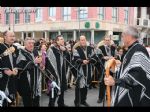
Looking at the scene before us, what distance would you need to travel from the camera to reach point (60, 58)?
28.6 feet

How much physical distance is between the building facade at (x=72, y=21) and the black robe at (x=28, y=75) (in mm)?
21651

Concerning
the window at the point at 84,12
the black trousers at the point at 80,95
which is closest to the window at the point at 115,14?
the window at the point at 84,12

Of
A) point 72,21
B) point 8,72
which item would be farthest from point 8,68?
point 72,21

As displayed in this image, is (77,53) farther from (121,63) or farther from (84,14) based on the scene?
(84,14)

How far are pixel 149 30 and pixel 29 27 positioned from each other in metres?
15.4

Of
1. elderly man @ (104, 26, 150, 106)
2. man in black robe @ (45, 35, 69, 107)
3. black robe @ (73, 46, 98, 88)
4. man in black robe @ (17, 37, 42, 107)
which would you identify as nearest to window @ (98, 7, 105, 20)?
black robe @ (73, 46, 98, 88)

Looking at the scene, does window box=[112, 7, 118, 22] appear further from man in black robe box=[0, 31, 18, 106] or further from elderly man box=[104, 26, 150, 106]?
elderly man box=[104, 26, 150, 106]

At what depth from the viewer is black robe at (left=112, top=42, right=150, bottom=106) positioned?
221 inches

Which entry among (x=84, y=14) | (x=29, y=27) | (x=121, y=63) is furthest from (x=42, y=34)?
(x=121, y=63)

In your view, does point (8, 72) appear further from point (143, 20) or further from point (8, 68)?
point (143, 20)

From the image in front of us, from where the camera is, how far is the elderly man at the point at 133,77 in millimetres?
5605

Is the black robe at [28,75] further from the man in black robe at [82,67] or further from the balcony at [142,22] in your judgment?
the balcony at [142,22]

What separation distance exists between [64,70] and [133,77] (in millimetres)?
3489

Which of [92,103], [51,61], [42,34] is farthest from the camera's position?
[42,34]
